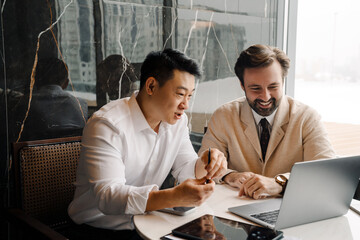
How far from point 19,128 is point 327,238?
1587mm

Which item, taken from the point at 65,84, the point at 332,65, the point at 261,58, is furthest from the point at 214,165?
the point at 332,65

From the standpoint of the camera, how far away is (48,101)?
211cm

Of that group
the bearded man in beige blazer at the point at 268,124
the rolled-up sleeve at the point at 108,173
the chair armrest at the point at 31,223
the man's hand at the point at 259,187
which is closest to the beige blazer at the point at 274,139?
the bearded man in beige blazer at the point at 268,124

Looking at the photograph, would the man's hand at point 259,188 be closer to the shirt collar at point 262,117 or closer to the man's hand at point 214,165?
the man's hand at point 214,165

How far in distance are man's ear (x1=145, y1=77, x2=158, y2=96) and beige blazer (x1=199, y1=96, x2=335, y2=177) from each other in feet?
1.78

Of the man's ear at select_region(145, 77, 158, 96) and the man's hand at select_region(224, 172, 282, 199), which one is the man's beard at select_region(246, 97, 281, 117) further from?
the man's ear at select_region(145, 77, 158, 96)

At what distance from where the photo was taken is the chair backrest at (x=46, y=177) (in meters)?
1.81

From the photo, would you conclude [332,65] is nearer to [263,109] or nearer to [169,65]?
A: [263,109]

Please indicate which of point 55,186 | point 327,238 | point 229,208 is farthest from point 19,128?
point 327,238

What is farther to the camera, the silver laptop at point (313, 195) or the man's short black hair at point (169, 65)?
the man's short black hair at point (169, 65)

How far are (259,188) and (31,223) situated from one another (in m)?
0.96

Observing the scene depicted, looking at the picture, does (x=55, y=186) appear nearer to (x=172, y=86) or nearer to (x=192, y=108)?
(x=172, y=86)

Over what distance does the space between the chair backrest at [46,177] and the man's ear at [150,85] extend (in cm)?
54

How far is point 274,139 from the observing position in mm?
2074
